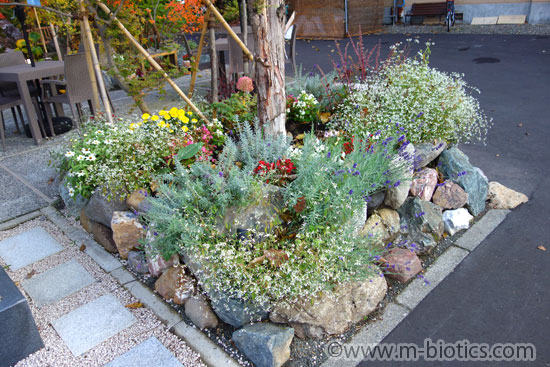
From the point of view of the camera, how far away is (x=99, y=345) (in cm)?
268

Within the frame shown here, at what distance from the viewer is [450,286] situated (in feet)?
10.1

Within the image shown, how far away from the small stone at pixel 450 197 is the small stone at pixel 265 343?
2.03 metres

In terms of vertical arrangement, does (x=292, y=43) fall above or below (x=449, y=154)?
above

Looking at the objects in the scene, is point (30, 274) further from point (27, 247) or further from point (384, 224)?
point (384, 224)

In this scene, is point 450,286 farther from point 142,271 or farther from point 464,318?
point 142,271

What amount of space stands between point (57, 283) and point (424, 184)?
3194mm

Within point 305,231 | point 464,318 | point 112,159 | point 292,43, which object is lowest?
point 464,318

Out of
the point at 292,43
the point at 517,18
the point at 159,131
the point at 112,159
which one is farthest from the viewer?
the point at 517,18

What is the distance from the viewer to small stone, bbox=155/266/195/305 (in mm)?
2922

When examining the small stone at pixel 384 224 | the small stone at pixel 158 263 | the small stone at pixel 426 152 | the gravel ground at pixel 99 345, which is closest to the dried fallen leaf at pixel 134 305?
the gravel ground at pixel 99 345

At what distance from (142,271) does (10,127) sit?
4.93 metres

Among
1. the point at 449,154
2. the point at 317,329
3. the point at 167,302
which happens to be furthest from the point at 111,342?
the point at 449,154

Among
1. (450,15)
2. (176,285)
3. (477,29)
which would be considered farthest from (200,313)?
(450,15)

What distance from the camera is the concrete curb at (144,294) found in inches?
102
